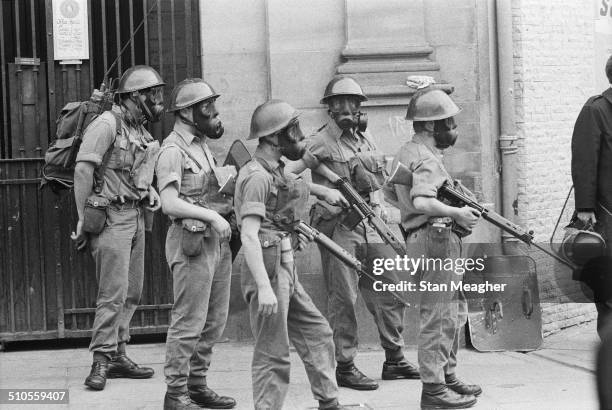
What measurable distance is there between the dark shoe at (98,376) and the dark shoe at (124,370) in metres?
0.21

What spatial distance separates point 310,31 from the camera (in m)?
8.28

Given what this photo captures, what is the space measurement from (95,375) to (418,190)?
2.44 m

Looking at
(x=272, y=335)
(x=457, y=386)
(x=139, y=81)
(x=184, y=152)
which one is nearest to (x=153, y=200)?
(x=139, y=81)

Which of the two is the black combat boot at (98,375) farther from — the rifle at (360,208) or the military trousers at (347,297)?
the rifle at (360,208)

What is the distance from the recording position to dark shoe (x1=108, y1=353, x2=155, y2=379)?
713 cm

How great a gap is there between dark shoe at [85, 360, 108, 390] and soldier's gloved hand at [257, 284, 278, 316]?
1.93m

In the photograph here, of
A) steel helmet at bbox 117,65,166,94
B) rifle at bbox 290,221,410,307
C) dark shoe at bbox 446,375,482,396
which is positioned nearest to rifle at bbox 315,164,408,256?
rifle at bbox 290,221,410,307

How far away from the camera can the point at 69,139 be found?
23.6 ft

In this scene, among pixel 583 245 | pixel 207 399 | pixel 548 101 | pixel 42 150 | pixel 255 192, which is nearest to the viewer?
pixel 255 192

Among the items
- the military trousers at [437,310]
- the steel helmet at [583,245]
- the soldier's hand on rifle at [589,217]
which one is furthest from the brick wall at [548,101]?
the military trousers at [437,310]

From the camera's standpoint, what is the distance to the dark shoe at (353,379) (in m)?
6.93

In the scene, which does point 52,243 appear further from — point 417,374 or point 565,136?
point 565,136

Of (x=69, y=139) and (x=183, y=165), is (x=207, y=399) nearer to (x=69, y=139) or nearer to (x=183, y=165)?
(x=183, y=165)

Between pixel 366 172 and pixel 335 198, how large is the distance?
1.38 ft
